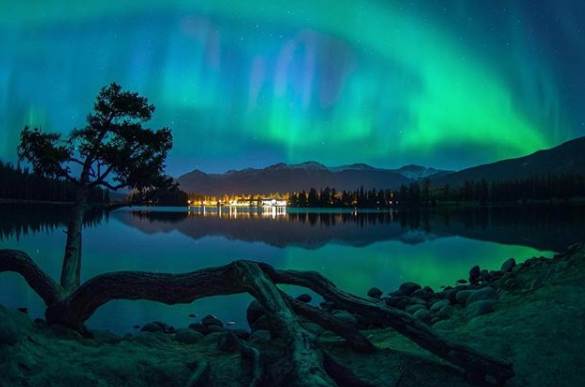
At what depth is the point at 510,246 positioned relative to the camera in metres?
46.8

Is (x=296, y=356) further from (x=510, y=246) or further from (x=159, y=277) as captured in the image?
(x=510, y=246)

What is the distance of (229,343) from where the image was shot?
9391 mm

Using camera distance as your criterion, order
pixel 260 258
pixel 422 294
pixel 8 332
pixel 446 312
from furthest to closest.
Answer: pixel 260 258
pixel 422 294
pixel 446 312
pixel 8 332

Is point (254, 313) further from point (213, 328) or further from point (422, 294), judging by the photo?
point (422, 294)

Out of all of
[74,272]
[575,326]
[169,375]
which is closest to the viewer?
[169,375]

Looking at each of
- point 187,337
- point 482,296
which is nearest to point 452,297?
point 482,296

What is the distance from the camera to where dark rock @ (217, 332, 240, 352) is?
364 inches

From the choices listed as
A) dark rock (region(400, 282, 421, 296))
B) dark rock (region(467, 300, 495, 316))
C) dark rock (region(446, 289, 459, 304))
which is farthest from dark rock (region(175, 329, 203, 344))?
dark rock (region(400, 282, 421, 296))

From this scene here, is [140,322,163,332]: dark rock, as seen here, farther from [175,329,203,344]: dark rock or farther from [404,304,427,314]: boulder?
[404,304,427,314]: boulder

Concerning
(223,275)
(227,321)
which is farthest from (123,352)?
(227,321)

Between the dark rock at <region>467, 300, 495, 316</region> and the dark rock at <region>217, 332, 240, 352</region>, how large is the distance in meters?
8.45

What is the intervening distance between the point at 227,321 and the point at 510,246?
41283 millimetres

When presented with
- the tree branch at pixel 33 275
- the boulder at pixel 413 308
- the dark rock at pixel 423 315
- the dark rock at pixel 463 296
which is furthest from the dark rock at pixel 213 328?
the dark rock at pixel 463 296

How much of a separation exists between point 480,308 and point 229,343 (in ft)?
28.7
